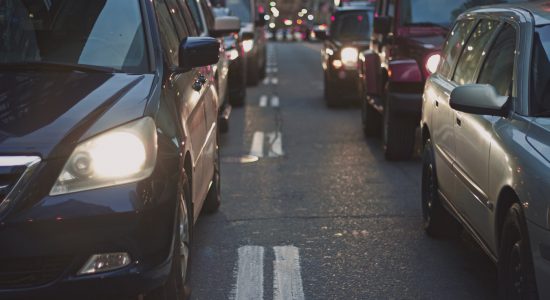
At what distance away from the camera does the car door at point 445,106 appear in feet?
20.0

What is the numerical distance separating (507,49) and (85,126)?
2.39m

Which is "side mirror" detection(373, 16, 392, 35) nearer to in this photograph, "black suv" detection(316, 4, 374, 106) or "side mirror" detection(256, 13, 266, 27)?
"black suv" detection(316, 4, 374, 106)

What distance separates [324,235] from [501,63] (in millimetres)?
2083

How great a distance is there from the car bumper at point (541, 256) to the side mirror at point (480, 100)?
3.16 feet

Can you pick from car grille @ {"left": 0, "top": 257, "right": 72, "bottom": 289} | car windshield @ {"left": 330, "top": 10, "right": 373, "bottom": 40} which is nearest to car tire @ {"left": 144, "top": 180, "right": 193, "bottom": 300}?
car grille @ {"left": 0, "top": 257, "right": 72, "bottom": 289}

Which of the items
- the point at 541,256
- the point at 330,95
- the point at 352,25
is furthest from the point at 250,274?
the point at 352,25

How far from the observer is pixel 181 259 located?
498 cm

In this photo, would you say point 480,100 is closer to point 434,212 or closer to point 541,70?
point 541,70

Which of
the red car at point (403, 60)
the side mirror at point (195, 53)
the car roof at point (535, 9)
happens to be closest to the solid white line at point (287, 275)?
the side mirror at point (195, 53)

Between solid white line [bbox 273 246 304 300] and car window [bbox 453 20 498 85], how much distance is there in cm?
153

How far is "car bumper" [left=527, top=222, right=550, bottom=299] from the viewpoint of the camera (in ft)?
12.7

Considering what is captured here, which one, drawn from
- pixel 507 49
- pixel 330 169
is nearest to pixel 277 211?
pixel 330 169

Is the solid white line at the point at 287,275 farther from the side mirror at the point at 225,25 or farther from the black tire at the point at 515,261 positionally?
the side mirror at the point at 225,25

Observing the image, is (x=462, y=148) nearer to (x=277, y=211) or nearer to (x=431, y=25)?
(x=277, y=211)
